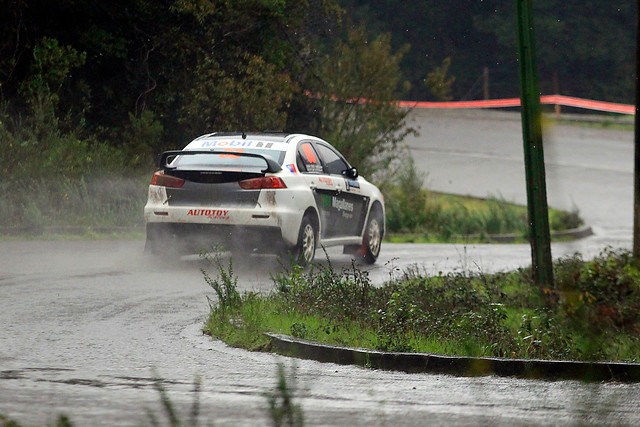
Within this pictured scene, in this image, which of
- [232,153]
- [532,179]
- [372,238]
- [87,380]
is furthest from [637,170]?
[87,380]

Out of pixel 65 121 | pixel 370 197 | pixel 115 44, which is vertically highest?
pixel 115 44

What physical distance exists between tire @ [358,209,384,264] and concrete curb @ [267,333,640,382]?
27.2 feet

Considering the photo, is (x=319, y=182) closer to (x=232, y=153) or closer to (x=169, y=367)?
(x=232, y=153)

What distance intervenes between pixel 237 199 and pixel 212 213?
36 cm

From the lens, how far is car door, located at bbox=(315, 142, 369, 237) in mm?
15836

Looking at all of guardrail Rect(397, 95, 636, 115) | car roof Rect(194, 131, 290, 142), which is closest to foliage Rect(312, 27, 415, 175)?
car roof Rect(194, 131, 290, 142)

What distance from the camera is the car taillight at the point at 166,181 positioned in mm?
14336

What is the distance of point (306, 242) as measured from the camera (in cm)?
1484

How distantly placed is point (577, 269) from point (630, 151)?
31.7 metres

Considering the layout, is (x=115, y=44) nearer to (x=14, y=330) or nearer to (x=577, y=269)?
(x=577, y=269)

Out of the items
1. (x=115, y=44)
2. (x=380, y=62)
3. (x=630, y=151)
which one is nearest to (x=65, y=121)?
(x=115, y=44)

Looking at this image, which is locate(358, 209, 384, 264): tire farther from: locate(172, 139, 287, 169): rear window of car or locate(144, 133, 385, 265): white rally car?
locate(172, 139, 287, 169): rear window of car

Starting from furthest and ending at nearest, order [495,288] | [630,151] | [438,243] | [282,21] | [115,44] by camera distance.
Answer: [630,151] < [282,21] < [115,44] < [438,243] < [495,288]

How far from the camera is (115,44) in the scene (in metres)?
24.8
